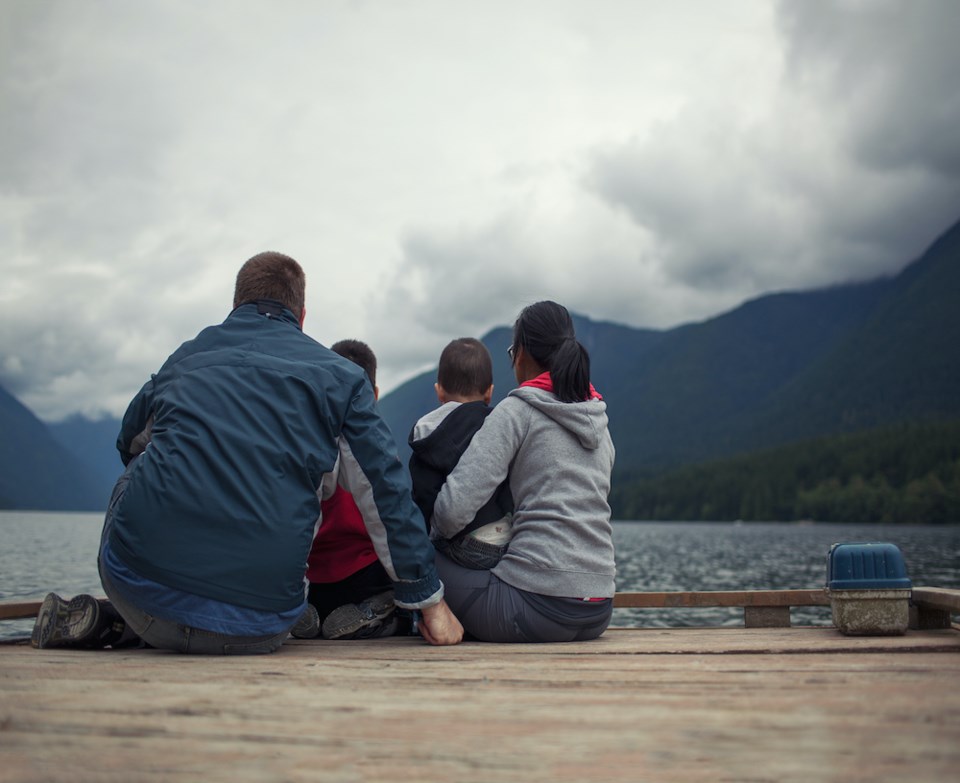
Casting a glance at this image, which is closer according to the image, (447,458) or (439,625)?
(439,625)

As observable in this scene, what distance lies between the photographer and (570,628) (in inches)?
175

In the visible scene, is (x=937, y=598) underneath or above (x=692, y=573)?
above

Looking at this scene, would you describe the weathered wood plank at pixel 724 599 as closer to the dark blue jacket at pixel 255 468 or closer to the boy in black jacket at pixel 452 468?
the boy in black jacket at pixel 452 468

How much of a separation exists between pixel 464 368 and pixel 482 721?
279 cm

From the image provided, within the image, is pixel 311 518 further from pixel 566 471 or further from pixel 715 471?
pixel 715 471

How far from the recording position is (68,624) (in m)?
4.25

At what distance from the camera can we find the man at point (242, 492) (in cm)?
361

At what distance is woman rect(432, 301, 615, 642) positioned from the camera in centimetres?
433

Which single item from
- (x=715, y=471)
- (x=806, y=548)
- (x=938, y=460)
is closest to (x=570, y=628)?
(x=806, y=548)

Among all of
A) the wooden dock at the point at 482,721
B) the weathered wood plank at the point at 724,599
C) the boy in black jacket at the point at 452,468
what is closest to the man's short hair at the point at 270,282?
the boy in black jacket at the point at 452,468

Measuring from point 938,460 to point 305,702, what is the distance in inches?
5878

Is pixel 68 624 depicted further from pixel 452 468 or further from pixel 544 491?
pixel 544 491

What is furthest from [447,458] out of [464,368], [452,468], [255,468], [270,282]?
[270,282]

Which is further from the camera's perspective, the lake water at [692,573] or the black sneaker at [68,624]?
the lake water at [692,573]
